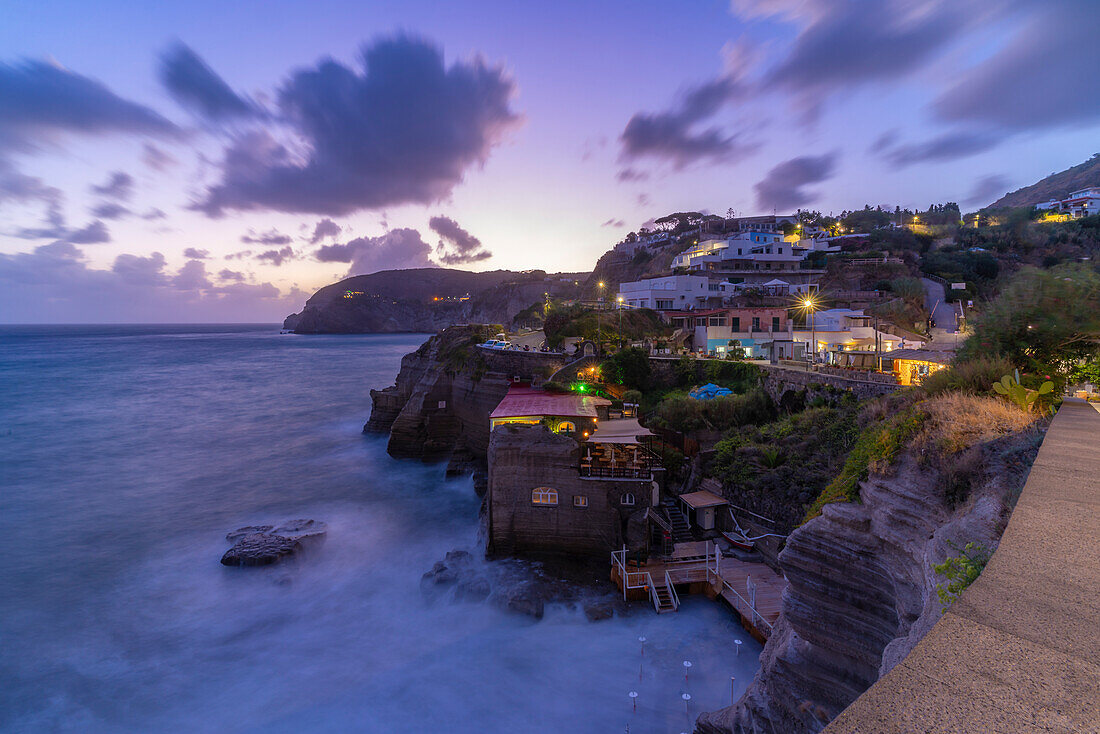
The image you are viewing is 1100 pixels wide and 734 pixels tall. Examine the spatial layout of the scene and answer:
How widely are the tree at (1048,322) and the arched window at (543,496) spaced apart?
1283cm

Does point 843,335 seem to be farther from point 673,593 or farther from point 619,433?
point 673,593

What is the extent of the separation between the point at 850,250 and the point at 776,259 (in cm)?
1103

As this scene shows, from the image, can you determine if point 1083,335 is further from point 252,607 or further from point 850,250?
point 850,250

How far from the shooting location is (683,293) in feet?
169

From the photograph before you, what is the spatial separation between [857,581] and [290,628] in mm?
16385

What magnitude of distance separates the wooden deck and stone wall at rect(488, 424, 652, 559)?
4.42ft

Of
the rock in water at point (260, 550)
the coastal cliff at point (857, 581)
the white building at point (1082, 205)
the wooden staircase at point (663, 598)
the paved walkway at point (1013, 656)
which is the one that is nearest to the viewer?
the paved walkway at point (1013, 656)

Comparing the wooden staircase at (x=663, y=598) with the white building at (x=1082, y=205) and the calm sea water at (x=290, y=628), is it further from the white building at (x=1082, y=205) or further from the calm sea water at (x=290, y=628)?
the white building at (x=1082, y=205)

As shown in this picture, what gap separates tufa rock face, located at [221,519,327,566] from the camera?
1888 centimetres

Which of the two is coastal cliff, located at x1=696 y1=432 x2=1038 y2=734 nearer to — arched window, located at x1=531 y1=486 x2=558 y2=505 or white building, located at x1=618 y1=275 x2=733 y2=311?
arched window, located at x1=531 y1=486 x2=558 y2=505

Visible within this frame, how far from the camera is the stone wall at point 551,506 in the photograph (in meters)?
17.1

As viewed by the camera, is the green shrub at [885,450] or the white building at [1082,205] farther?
the white building at [1082,205]

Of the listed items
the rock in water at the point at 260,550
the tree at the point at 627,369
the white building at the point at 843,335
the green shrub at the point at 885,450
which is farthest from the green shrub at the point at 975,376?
the rock in water at the point at 260,550

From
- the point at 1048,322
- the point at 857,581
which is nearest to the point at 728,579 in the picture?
the point at 857,581
